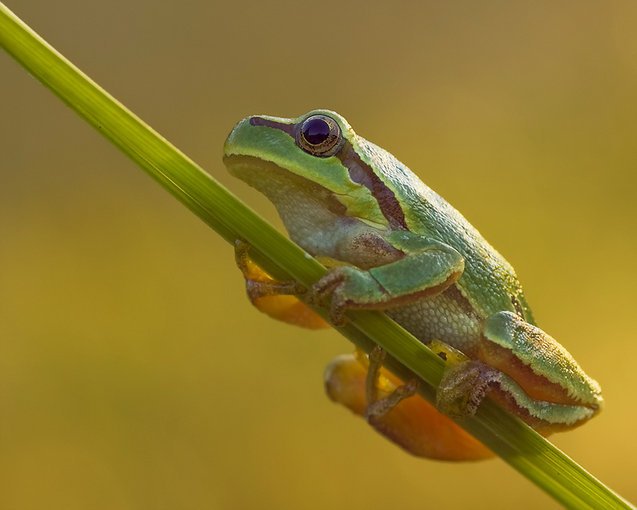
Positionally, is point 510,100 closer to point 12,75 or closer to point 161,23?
point 161,23

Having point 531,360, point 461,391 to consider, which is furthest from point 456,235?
point 461,391

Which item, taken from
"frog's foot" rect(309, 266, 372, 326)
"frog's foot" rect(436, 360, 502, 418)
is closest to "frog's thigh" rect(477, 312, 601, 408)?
"frog's foot" rect(436, 360, 502, 418)

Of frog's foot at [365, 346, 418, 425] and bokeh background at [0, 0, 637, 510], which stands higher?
bokeh background at [0, 0, 637, 510]

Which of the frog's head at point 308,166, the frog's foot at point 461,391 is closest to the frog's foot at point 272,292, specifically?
the frog's head at point 308,166

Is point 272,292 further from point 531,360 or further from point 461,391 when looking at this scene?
point 531,360

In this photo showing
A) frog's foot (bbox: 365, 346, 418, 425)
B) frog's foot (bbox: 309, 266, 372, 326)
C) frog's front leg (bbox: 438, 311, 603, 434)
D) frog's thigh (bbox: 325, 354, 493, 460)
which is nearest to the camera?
frog's foot (bbox: 309, 266, 372, 326)

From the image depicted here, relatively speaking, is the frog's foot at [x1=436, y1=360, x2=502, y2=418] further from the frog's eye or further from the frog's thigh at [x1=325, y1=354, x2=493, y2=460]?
the frog's eye

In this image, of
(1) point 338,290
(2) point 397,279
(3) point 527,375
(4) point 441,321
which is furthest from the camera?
(4) point 441,321
